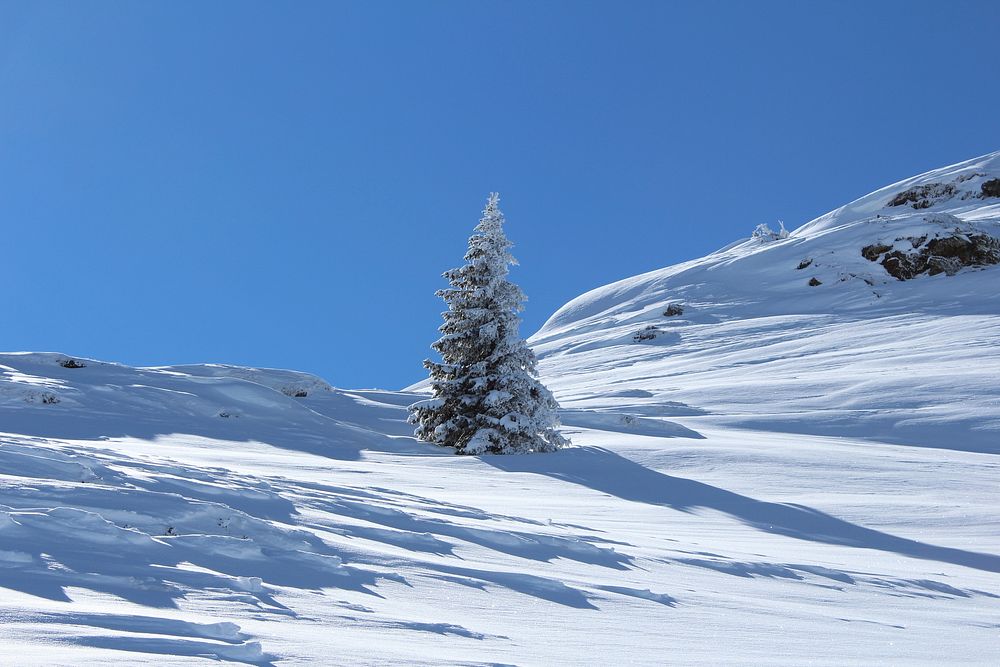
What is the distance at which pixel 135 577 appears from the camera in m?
4.07

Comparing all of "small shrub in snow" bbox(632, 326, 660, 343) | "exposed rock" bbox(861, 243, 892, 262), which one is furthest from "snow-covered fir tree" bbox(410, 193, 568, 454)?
"exposed rock" bbox(861, 243, 892, 262)

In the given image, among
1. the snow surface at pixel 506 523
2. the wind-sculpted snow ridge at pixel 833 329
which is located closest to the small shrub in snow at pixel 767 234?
the wind-sculpted snow ridge at pixel 833 329

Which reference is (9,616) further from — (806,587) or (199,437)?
(199,437)

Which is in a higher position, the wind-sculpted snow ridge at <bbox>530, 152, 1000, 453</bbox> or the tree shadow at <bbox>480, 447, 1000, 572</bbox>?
the wind-sculpted snow ridge at <bbox>530, 152, 1000, 453</bbox>

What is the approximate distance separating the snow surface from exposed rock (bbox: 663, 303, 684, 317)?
65.5 ft

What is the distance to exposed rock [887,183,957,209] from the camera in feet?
204

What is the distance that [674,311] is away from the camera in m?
47.5

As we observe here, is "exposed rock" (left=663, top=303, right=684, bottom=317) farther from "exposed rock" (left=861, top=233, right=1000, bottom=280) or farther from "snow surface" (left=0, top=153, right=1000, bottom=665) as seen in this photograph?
"snow surface" (left=0, top=153, right=1000, bottom=665)

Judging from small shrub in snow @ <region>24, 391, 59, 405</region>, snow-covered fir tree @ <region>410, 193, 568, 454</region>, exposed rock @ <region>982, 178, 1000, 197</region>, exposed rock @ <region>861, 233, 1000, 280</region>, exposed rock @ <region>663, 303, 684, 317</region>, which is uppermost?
exposed rock @ <region>982, 178, 1000, 197</region>

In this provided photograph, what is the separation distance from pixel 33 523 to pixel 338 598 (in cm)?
222

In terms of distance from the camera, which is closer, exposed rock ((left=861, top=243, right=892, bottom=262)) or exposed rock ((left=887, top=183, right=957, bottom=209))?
exposed rock ((left=861, top=243, right=892, bottom=262))

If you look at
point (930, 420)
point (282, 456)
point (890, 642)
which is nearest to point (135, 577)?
point (890, 642)

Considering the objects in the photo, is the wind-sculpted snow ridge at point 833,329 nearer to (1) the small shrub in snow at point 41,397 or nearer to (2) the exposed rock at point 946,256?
(2) the exposed rock at point 946,256

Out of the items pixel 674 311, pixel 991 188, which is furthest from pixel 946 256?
pixel 991 188
